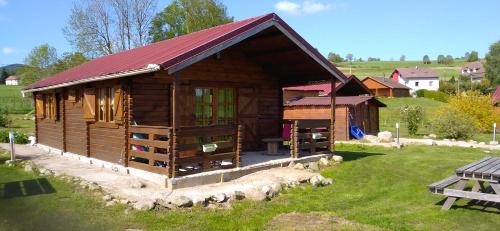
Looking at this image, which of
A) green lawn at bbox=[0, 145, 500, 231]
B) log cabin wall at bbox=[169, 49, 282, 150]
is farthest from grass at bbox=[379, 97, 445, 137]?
green lawn at bbox=[0, 145, 500, 231]

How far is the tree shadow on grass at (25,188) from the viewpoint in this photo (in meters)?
8.87

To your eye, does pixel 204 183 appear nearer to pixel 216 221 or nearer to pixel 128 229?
pixel 216 221

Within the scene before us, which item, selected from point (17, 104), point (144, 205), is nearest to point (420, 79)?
point (17, 104)

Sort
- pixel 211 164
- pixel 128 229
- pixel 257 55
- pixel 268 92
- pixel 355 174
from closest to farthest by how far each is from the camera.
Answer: pixel 128 229, pixel 211 164, pixel 355 174, pixel 257 55, pixel 268 92

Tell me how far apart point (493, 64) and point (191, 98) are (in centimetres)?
7110

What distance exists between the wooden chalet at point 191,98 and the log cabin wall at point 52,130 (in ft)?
0.24

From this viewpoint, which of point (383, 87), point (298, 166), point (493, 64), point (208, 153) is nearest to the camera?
point (208, 153)

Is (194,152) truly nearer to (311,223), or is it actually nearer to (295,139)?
(295,139)

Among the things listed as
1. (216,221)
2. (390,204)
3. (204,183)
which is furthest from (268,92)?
(216,221)

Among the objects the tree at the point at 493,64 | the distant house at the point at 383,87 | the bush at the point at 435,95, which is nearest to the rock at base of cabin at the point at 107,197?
the distant house at the point at 383,87

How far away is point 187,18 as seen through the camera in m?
45.8

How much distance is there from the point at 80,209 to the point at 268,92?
307 inches

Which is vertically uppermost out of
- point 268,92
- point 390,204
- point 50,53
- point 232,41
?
point 50,53

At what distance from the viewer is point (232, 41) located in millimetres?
9820
